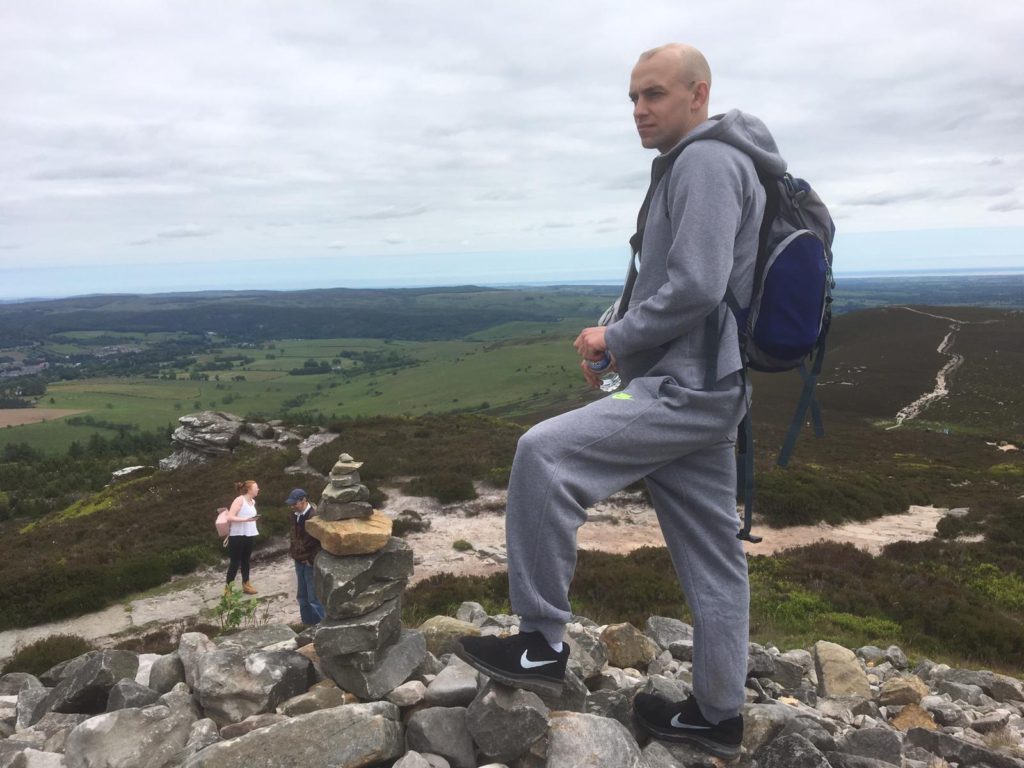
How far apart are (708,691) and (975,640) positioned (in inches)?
363

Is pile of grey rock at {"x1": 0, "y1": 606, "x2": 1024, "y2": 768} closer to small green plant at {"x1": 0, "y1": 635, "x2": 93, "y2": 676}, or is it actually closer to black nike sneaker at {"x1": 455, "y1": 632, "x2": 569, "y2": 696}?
black nike sneaker at {"x1": 455, "y1": 632, "x2": 569, "y2": 696}

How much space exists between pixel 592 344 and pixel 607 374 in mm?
414

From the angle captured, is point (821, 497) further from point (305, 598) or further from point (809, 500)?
point (305, 598)

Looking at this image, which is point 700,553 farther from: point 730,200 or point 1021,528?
point 1021,528

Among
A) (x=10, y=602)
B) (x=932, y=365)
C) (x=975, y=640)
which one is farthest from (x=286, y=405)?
(x=975, y=640)

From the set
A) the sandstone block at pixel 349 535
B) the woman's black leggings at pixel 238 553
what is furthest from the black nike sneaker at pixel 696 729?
the woman's black leggings at pixel 238 553

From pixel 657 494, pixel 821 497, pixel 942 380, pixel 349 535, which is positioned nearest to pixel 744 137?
pixel 657 494

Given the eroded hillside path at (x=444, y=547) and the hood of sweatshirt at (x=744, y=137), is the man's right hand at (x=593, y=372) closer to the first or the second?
the hood of sweatshirt at (x=744, y=137)

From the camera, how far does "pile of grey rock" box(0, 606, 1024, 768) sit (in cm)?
349

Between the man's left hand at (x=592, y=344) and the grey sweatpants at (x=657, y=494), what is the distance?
0.80 ft

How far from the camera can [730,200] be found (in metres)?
2.88

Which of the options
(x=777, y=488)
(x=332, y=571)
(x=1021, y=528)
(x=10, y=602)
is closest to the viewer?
(x=332, y=571)

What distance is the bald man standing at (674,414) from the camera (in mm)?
2883

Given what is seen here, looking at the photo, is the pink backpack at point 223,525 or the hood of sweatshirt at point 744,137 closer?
the hood of sweatshirt at point 744,137
